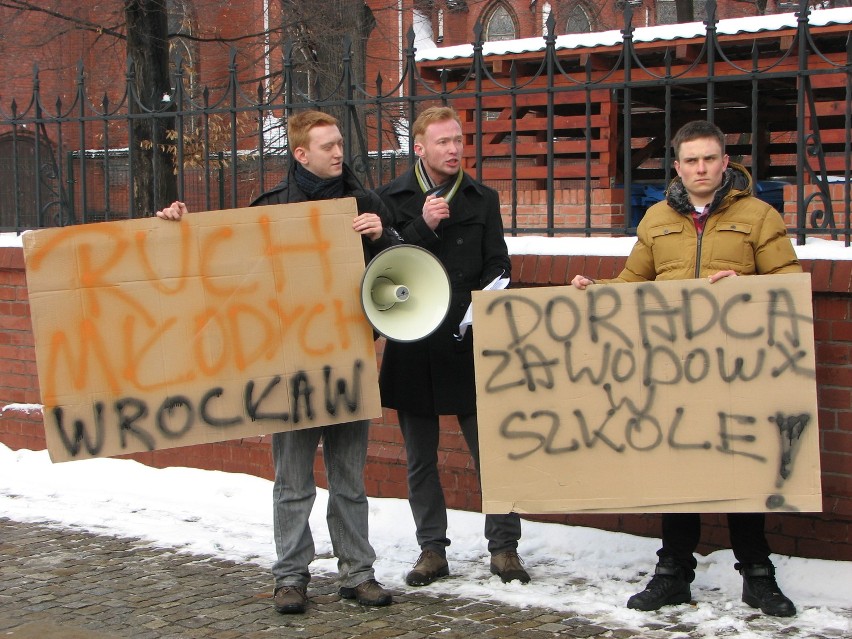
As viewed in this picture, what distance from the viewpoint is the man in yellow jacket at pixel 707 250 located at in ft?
14.7

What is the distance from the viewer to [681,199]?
4594 millimetres

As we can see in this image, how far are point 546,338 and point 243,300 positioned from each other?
123 centimetres

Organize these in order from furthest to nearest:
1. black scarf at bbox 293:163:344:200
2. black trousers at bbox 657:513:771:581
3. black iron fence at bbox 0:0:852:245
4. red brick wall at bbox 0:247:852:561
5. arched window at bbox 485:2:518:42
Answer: arched window at bbox 485:2:518:42 < black iron fence at bbox 0:0:852:245 < red brick wall at bbox 0:247:852:561 < black scarf at bbox 293:163:344:200 < black trousers at bbox 657:513:771:581

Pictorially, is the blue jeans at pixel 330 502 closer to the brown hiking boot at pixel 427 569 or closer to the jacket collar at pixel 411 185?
the brown hiking boot at pixel 427 569

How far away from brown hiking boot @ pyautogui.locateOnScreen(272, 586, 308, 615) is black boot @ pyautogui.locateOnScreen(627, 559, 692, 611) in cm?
132

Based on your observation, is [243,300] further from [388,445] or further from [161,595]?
[388,445]

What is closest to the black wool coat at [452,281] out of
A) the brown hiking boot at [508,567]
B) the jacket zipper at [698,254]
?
the brown hiking boot at [508,567]

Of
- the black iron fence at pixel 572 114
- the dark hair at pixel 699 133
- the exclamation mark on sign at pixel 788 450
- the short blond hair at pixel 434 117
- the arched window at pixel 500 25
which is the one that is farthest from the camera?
the arched window at pixel 500 25

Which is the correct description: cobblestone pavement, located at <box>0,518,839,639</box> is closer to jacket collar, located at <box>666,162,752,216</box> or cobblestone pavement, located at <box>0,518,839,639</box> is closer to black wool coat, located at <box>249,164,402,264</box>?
black wool coat, located at <box>249,164,402,264</box>

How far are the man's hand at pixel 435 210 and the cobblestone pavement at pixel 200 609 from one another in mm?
1597

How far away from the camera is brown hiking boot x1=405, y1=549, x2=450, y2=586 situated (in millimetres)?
5102

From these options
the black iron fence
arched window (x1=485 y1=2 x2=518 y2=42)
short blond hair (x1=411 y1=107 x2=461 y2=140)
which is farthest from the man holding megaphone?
arched window (x1=485 y1=2 x2=518 y2=42)

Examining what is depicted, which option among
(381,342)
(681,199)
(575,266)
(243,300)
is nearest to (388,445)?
(381,342)

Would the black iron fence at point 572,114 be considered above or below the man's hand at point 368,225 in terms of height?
above
